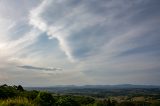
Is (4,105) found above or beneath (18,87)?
beneath

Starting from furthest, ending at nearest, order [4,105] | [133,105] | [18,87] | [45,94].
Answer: [133,105] → [18,87] → [45,94] → [4,105]

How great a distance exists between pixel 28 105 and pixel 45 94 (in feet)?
74.9

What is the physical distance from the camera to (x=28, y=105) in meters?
17.8

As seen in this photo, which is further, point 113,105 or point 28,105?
point 113,105

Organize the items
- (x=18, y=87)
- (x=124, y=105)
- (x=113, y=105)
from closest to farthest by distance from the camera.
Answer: (x=18, y=87), (x=113, y=105), (x=124, y=105)

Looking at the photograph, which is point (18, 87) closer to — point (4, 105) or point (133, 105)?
point (4, 105)

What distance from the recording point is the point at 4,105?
17.5m

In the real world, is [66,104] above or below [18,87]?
below

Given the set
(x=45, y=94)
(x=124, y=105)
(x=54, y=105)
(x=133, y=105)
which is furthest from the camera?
(x=133, y=105)

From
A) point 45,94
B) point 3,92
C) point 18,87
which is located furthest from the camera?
point 18,87

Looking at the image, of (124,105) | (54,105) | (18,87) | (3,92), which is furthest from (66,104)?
(124,105)

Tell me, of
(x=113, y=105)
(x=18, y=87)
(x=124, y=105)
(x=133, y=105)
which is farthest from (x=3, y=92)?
(x=133, y=105)

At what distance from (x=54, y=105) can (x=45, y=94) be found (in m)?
4.04

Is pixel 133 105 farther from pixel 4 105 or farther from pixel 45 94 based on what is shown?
pixel 4 105
